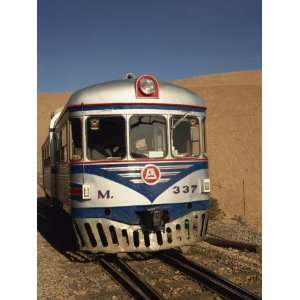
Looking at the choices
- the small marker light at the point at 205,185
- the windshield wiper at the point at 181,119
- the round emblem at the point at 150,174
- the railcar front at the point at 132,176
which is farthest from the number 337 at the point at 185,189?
the windshield wiper at the point at 181,119

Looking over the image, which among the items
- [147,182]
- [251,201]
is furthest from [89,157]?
[251,201]

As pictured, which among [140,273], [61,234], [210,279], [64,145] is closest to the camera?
[210,279]

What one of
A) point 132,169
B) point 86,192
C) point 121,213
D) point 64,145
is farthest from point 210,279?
point 64,145

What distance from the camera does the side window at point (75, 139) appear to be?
794 cm

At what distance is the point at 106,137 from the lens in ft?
26.0

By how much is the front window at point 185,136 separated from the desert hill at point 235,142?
8.54 metres

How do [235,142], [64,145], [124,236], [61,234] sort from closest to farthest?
[124,236], [64,145], [61,234], [235,142]

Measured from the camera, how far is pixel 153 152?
7922 mm

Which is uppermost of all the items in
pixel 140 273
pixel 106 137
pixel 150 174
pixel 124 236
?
pixel 106 137

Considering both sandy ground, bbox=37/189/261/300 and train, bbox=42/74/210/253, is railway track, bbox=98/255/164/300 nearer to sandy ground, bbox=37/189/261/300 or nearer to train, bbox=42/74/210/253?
sandy ground, bbox=37/189/261/300

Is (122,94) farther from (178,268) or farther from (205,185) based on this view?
(178,268)

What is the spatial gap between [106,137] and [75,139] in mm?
545
